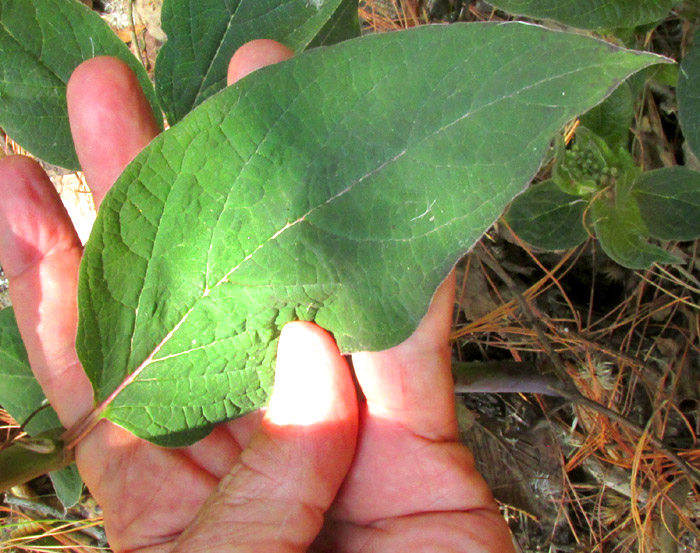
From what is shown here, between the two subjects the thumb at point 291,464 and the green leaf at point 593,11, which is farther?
the green leaf at point 593,11

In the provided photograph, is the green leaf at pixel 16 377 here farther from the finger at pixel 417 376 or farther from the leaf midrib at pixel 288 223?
the finger at pixel 417 376

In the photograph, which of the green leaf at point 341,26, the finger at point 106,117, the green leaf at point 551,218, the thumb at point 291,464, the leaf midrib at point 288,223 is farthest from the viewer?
the green leaf at point 551,218

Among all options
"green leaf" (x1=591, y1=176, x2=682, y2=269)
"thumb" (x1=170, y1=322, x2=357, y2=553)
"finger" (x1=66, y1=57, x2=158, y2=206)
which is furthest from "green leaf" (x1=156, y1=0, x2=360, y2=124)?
"green leaf" (x1=591, y1=176, x2=682, y2=269)

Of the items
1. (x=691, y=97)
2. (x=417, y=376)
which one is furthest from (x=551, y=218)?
(x=417, y=376)

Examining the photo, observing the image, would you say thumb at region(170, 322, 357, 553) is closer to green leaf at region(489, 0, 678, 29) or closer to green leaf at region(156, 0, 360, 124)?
green leaf at region(156, 0, 360, 124)

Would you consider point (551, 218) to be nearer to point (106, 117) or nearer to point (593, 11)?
point (593, 11)

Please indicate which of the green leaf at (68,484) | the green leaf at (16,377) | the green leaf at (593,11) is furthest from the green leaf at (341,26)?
the green leaf at (68,484)

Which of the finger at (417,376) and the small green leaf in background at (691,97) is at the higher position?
the small green leaf in background at (691,97)
